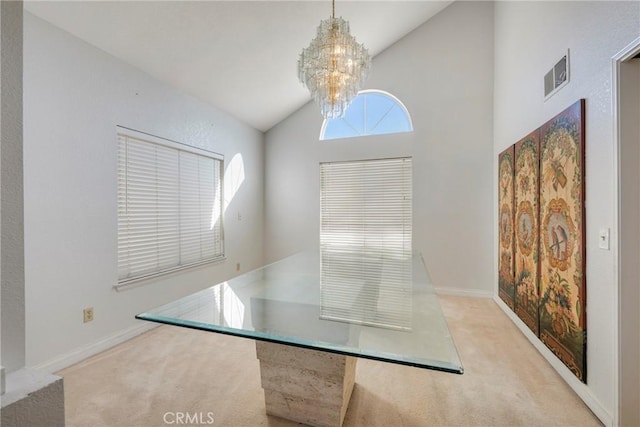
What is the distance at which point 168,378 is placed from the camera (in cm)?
199

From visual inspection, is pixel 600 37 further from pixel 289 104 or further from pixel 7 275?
pixel 289 104

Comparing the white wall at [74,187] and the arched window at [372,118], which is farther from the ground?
the arched window at [372,118]

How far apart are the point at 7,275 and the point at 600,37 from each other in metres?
2.71

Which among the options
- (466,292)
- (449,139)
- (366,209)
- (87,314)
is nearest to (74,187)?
(87,314)

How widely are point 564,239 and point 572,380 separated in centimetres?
92

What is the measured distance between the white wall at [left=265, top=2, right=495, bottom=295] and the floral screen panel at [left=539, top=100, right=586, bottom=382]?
4.87ft

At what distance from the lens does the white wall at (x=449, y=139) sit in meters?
3.67

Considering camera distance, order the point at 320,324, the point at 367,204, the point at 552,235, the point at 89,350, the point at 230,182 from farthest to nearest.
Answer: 1. the point at 367,204
2. the point at 230,182
3. the point at 89,350
4. the point at 552,235
5. the point at 320,324

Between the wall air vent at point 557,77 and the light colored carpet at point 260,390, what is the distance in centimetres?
207

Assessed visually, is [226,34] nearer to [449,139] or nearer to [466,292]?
[449,139]

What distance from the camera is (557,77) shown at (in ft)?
6.89

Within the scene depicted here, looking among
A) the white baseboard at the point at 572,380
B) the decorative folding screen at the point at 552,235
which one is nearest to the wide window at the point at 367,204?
the decorative folding screen at the point at 552,235

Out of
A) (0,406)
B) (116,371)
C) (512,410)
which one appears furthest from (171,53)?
(512,410)

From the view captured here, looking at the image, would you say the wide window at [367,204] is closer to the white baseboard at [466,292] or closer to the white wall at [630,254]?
the white baseboard at [466,292]
